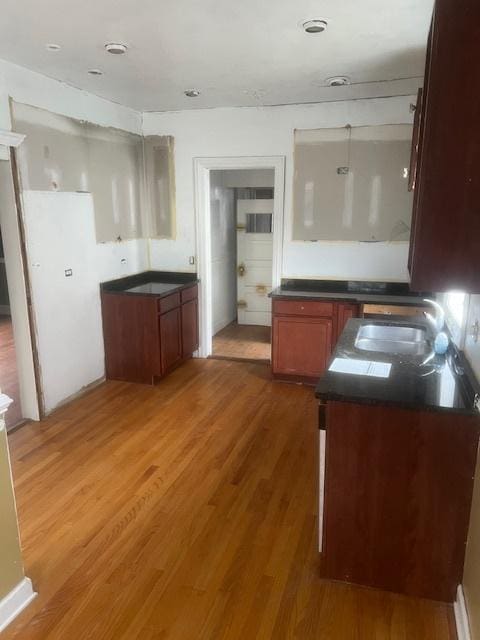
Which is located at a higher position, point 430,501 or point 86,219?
point 86,219

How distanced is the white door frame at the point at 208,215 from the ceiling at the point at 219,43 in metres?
0.70

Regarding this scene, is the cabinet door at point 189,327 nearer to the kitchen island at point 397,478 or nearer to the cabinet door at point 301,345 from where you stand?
the cabinet door at point 301,345

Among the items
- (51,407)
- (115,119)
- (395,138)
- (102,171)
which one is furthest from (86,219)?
(395,138)

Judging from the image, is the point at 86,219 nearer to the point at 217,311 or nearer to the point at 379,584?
the point at 217,311

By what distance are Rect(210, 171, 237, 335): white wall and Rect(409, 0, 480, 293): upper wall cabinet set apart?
4.21 metres

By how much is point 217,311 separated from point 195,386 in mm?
1844

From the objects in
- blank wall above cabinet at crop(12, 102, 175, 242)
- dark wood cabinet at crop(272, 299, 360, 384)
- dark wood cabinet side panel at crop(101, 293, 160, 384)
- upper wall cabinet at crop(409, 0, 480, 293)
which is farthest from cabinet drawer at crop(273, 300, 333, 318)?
upper wall cabinet at crop(409, 0, 480, 293)

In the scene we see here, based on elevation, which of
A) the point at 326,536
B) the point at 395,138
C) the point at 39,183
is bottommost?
the point at 326,536

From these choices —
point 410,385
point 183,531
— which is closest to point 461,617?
point 410,385

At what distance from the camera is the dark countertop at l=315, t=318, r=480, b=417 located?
1.76m

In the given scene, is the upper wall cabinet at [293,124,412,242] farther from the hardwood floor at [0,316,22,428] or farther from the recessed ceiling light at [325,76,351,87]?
the hardwood floor at [0,316,22,428]

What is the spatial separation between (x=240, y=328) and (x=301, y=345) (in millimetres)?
2121

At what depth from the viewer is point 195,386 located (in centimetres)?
428

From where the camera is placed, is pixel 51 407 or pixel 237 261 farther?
pixel 237 261
